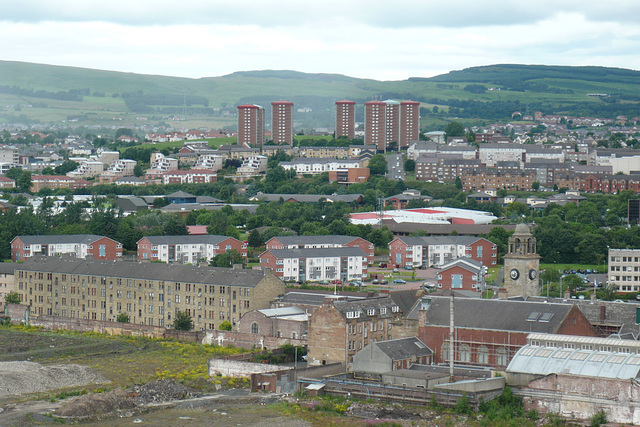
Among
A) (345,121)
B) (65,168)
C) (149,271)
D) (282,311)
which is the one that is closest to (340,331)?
(282,311)

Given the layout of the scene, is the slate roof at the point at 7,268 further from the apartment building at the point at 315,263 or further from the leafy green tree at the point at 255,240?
the leafy green tree at the point at 255,240

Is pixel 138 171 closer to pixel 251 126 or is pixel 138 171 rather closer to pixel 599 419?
pixel 251 126

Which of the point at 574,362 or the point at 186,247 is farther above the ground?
the point at 574,362

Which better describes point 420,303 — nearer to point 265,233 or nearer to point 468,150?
point 265,233

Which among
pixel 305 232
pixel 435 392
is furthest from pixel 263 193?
pixel 435 392

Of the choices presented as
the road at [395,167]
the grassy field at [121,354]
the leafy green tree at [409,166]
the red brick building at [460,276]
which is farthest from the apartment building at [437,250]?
the leafy green tree at [409,166]

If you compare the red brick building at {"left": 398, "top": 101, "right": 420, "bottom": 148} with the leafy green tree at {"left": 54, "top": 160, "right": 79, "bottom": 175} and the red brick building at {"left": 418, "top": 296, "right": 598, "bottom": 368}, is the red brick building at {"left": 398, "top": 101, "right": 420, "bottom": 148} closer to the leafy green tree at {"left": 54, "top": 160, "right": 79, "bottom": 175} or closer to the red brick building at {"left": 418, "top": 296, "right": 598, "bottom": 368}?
the leafy green tree at {"left": 54, "top": 160, "right": 79, "bottom": 175}
